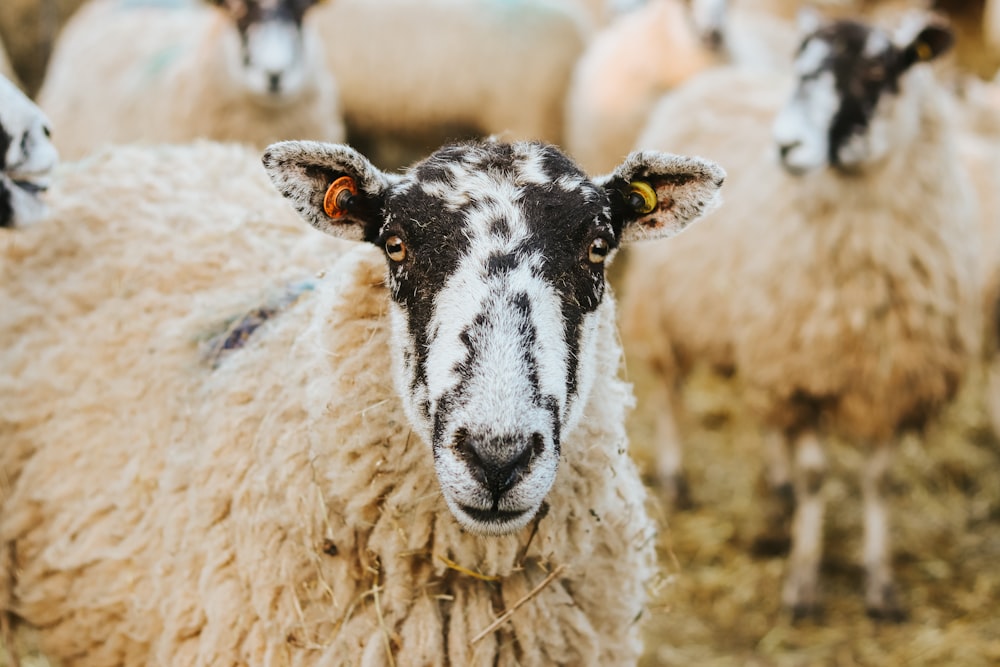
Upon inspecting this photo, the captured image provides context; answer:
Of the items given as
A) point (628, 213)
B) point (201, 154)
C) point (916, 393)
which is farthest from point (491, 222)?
point (916, 393)

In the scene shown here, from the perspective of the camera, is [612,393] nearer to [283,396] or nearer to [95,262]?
[283,396]

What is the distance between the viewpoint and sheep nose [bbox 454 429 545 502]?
1.93 m

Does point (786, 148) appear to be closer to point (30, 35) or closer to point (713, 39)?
point (713, 39)

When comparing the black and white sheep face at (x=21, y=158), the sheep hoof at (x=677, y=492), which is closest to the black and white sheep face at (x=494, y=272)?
the black and white sheep face at (x=21, y=158)

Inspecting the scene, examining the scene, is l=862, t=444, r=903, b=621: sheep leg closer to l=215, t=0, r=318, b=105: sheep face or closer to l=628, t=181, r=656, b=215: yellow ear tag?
l=628, t=181, r=656, b=215: yellow ear tag

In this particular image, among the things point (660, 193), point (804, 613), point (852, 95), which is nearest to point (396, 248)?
point (660, 193)

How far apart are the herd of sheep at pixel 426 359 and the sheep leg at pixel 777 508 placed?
0.10ft

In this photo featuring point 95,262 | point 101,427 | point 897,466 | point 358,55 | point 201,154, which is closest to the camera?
point 101,427

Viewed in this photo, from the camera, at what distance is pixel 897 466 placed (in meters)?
6.23

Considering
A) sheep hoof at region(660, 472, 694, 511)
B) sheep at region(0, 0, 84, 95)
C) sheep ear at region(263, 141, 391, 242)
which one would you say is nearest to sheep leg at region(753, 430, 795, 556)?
sheep hoof at region(660, 472, 694, 511)

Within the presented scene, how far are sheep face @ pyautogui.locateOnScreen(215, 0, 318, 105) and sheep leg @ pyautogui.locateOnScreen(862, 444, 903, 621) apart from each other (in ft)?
12.0

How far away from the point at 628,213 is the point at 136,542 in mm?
1597

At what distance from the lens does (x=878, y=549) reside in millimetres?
4754

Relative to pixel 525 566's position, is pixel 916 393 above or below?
above
